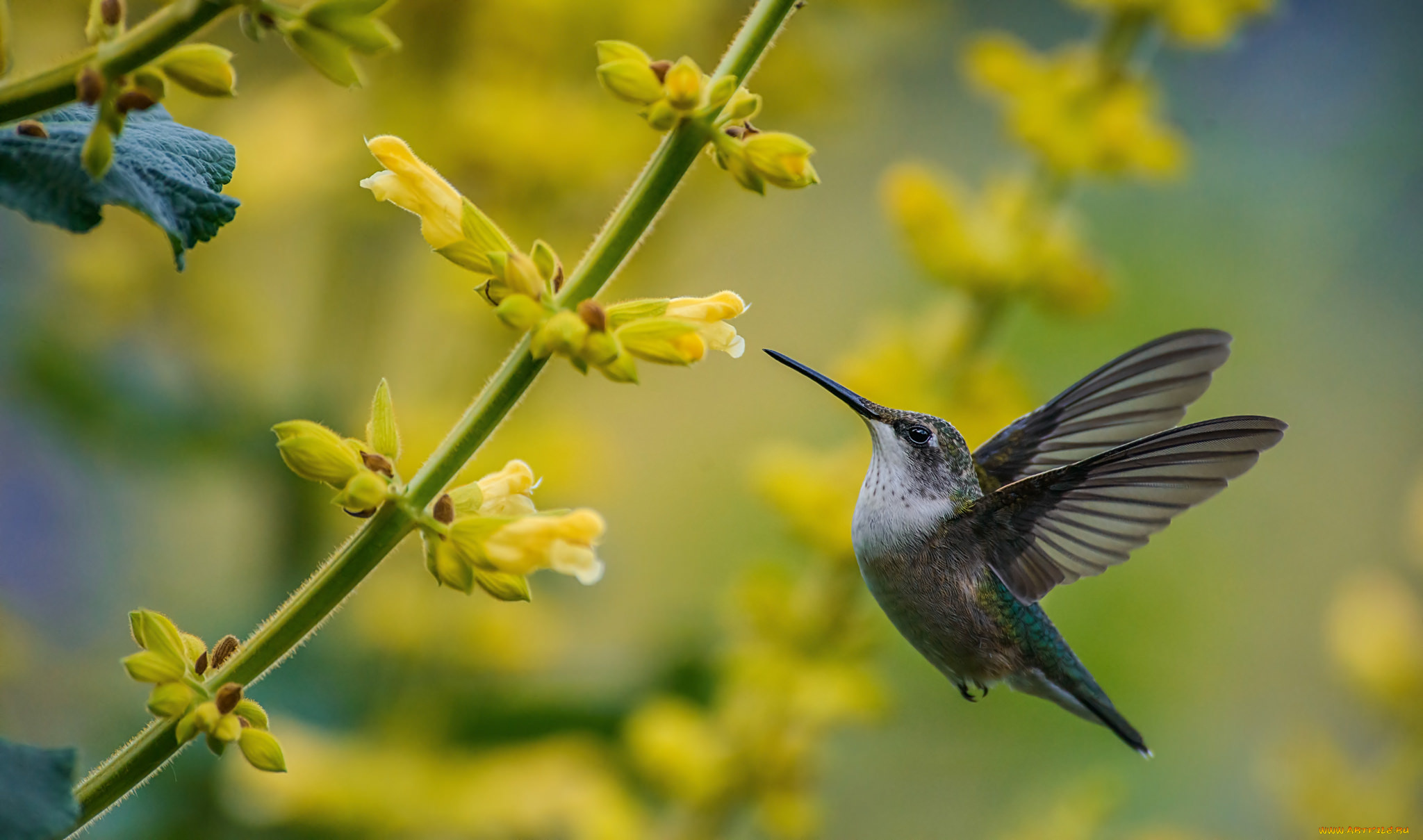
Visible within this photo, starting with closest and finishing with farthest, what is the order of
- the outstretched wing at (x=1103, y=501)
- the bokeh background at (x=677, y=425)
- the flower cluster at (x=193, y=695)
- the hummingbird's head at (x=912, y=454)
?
the flower cluster at (x=193, y=695) < the outstretched wing at (x=1103, y=501) < the hummingbird's head at (x=912, y=454) < the bokeh background at (x=677, y=425)

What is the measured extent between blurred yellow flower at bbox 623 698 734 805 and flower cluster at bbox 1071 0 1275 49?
1.10 m

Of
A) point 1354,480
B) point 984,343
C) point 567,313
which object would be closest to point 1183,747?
point 1354,480

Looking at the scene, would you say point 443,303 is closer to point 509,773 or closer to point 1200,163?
point 509,773

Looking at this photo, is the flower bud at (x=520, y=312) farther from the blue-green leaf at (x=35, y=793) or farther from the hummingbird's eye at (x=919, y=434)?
the hummingbird's eye at (x=919, y=434)

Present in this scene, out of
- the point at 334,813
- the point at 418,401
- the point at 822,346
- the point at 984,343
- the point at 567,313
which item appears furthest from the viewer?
the point at 822,346

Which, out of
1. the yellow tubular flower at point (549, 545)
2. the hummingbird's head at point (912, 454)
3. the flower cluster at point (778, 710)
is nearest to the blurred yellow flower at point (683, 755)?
the flower cluster at point (778, 710)

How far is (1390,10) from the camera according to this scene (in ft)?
9.95

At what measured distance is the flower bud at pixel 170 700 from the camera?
2.08 ft

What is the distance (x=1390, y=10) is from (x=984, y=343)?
7.27 ft

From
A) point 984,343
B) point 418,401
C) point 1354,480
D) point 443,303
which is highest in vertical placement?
point 984,343

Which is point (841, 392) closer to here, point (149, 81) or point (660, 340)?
point (660, 340)

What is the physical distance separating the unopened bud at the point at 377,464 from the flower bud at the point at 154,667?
151mm

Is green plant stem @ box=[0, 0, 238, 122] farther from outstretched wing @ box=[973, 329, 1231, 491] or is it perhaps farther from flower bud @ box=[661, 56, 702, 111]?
outstretched wing @ box=[973, 329, 1231, 491]

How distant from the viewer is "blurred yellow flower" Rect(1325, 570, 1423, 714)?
1987 mm
